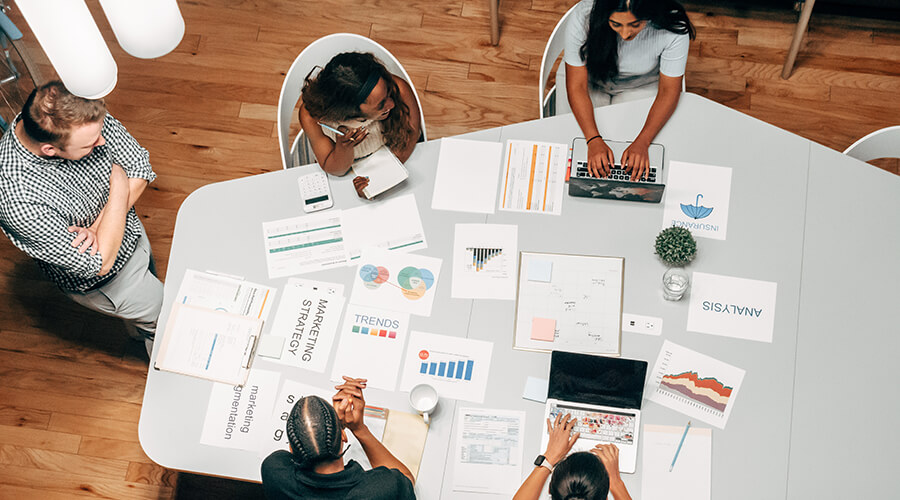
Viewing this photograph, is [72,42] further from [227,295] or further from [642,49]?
[642,49]

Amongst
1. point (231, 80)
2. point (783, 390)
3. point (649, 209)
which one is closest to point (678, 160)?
point (649, 209)

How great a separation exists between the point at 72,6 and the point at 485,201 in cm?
147

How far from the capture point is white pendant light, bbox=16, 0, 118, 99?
107cm

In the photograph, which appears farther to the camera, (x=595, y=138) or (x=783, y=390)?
(x=595, y=138)

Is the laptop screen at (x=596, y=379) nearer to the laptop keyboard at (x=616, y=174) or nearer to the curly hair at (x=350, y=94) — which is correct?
the laptop keyboard at (x=616, y=174)

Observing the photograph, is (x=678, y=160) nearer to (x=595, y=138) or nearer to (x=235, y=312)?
(x=595, y=138)

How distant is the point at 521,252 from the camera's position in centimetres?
229

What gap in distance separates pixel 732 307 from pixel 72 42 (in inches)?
73.0

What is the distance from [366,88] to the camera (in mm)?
2281

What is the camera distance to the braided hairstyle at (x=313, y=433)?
1.79 m

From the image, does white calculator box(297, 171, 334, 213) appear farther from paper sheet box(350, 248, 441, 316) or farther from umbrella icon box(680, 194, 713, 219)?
umbrella icon box(680, 194, 713, 219)

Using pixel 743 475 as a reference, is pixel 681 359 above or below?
above

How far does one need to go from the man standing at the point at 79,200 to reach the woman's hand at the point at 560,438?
1.46 meters

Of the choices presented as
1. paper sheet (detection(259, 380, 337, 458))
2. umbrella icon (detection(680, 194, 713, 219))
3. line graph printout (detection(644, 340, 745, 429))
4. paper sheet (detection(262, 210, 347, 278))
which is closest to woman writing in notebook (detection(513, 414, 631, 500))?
line graph printout (detection(644, 340, 745, 429))
